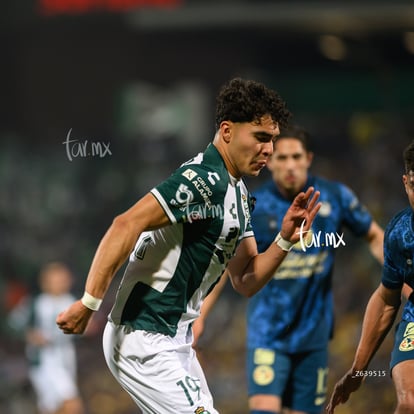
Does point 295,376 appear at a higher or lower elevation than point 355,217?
lower

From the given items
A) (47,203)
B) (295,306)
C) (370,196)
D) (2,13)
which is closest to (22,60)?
(2,13)

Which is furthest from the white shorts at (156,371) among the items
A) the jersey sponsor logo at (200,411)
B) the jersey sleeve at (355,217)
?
the jersey sleeve at (355,217)

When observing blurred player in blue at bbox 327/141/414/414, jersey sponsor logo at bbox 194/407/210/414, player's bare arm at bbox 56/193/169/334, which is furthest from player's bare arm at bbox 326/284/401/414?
player's bare arm at bbox 56/193/169/334

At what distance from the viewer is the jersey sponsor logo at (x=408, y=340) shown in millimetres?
4836

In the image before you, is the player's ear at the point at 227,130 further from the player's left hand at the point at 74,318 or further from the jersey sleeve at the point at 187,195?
the player's left hand at the point at 74,318

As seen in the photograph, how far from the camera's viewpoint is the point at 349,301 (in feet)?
26.7

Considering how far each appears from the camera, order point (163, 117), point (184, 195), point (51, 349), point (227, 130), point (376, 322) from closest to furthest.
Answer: point (184, 195), point (227, 130), point (376, 322), point (51, 349), point (163, 117)

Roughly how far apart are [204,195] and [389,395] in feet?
8.90

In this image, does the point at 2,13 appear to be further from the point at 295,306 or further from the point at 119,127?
the point at 295,306

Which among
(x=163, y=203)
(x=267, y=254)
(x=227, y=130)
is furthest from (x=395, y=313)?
(x=163, y=203)

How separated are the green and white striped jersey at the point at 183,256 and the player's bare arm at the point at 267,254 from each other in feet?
0.86

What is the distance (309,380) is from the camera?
21.4 ft

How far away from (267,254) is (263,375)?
1756 millimetres

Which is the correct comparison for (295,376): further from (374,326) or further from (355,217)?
(374,326)
